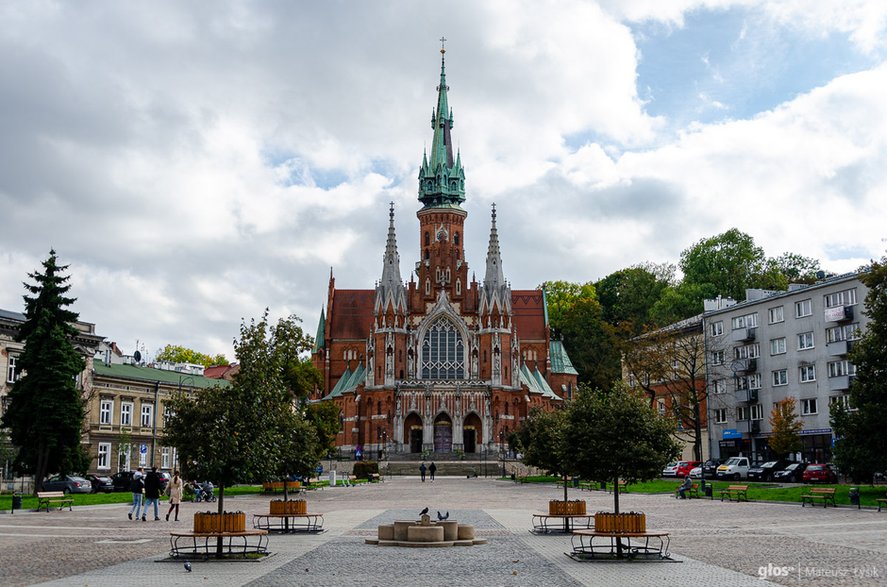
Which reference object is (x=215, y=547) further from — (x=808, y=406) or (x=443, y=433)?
(x=443, y=433)

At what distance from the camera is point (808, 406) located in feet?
212

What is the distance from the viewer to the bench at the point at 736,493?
1561 inches

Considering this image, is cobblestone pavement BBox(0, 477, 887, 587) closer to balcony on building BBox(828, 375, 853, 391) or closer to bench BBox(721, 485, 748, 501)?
bench BBox(721, 485, 748, 501)

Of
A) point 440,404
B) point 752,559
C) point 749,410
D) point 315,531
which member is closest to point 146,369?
point 440,404

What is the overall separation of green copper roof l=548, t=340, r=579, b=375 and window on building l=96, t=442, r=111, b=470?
5561cm

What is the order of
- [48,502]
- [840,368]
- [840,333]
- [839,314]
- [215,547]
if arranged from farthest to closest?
1. [840,333]
2. [840,368]
3. [839,314]
4. [48,502]
5. [215,547]

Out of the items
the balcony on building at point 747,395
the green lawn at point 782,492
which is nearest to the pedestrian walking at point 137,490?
the green lawn at point 782,492

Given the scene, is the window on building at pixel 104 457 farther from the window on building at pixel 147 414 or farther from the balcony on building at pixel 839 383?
the balcony on building at pixel 839 383

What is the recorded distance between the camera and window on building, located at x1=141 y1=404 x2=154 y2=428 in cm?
7099

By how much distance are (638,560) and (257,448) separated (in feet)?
27.9

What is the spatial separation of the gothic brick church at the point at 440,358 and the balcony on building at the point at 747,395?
26153 mm

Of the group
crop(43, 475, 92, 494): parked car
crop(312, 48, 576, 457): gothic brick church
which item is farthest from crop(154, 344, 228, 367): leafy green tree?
crop(43, 475, 92, 494): parked car

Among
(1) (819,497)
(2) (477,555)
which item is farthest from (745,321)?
(2) (477,555)

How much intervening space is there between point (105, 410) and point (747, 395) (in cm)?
4900
